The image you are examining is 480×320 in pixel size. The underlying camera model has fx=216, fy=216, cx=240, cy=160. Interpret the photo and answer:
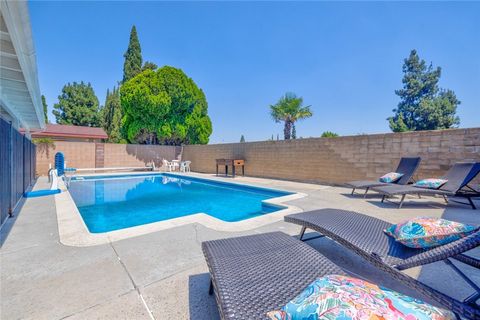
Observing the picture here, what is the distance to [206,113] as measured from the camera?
60.4 ft

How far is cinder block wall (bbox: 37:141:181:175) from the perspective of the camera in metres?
11.5

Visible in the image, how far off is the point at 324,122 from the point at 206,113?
36.7 feet

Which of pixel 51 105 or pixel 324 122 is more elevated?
pixel 51 105

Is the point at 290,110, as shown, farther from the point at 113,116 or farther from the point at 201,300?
the point at 113,116

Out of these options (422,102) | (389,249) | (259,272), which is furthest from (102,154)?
(422,102)

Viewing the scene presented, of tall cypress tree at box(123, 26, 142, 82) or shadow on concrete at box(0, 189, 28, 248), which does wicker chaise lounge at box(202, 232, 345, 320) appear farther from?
tall cypress tree at box(123, 26, 142, 82)

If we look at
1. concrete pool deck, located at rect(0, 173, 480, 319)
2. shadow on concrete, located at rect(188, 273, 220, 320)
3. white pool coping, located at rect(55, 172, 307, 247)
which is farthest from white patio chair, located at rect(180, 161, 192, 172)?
shadow on concrete, located at rect(188, 273, 220, 320)

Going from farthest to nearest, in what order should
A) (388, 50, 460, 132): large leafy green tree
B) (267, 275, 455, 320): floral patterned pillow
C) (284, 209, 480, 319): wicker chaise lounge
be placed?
(388, 50, 460, 132): large leafy green tree → (284, 209, 480, 319): wicker chaise lounge → (267, 275, 455, 320): floral patterned pillow

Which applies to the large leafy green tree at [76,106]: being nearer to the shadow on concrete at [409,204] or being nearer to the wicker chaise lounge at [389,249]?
the shadow on concrete at [409,204]

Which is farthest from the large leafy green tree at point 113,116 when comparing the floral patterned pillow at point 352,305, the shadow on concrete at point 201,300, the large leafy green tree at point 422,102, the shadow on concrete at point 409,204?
the large leafy green tree at point 422,102

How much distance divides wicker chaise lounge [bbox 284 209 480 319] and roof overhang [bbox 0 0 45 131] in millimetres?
3963

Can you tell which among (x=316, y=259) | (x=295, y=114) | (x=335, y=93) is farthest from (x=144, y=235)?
(x=335, y=93)

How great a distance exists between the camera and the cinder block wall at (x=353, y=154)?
547 cm

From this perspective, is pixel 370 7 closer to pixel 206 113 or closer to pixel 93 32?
pixel 93 32
